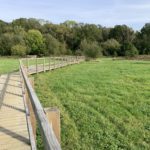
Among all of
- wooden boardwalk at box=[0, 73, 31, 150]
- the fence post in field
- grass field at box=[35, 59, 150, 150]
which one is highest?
the fence post in field

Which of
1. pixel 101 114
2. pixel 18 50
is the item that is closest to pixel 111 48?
pixel 18 50

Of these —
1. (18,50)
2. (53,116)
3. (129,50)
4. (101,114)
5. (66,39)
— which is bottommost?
(101,114)

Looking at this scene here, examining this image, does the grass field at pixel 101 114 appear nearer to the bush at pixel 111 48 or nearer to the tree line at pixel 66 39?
the tree line at pixel 66 39

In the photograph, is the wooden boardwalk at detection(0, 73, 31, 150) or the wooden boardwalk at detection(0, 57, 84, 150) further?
the wooden boardwalk at detection(0, 73, 31, 150)

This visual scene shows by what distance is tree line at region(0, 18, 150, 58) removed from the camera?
81.8 m

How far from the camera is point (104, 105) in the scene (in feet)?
38.4

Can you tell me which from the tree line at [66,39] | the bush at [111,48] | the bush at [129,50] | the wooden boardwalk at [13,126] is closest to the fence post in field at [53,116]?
the wooden boardwalk at [13,126]

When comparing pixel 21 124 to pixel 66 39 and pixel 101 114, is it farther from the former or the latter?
pixel 66 39

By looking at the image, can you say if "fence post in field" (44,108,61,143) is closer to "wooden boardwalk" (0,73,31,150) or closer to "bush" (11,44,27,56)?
"wooden boardwalk" (0,73,31,150)

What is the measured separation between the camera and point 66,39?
100312 millimetres

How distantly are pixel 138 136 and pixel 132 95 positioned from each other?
532 cm

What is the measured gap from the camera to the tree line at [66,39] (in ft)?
268

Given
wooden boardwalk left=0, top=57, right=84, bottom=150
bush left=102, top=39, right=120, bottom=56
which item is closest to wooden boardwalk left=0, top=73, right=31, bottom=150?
wooden boardwalk left=0, top=57, right=84, bottom=150

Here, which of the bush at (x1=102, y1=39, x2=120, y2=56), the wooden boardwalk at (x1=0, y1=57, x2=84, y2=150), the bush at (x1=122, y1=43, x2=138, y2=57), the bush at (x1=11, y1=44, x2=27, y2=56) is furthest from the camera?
the bush at (x1=102, y1=39, x2=120, y2=56)
